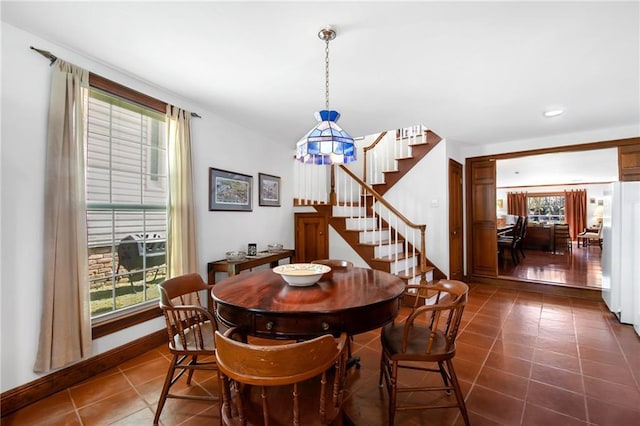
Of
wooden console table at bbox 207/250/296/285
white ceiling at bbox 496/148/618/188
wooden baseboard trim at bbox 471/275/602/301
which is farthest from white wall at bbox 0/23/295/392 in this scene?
white ceiling at bbox 496/148/618/188

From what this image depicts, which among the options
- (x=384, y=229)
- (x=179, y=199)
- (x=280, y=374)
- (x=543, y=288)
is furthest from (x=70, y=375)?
(x=543, y=288)

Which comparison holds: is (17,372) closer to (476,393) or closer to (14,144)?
(14,144)

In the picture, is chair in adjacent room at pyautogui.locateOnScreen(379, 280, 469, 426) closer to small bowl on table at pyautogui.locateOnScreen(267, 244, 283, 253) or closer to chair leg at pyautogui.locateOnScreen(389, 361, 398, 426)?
chair leg at pyautogui.locateOnScreen(389, 361, 398, 426)

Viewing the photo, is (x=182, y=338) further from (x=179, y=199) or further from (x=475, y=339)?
(x=475, y=339)

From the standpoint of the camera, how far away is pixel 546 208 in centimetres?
1170

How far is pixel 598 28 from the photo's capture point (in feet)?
6.11

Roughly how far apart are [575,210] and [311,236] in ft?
38.5

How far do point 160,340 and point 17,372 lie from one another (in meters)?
1.03

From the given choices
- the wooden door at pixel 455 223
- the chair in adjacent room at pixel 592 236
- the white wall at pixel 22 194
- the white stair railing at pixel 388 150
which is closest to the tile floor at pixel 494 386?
the white wall at pixel 22 194

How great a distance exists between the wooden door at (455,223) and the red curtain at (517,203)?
8973 mm

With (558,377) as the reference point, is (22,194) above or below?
above

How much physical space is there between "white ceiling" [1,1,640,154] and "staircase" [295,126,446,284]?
1.59m

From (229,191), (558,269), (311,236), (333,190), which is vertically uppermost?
(333,190)

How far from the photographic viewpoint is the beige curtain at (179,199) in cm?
282
